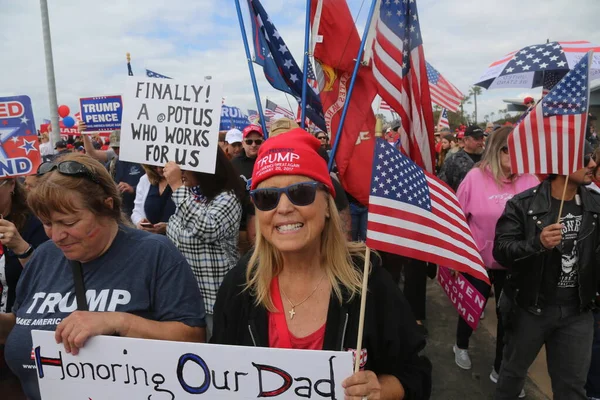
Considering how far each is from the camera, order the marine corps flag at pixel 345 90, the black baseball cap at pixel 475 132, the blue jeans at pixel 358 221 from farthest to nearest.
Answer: the black baseball cap at pixel 475 132 → the blue jeans at pixel 358 221 → the marine corps flag at pixel 345 90

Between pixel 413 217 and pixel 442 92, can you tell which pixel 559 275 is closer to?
pixel 413 217

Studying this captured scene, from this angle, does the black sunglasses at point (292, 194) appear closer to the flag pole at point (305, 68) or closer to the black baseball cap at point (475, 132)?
the flag pole at point (305, 68)

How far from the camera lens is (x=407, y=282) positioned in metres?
4.98

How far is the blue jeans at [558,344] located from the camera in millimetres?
2801

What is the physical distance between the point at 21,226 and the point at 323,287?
2180mm

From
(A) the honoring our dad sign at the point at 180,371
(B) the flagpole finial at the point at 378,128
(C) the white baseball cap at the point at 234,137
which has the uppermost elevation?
(C) the white baseball cap at the point at 234,137

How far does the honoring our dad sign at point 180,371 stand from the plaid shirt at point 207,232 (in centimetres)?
138

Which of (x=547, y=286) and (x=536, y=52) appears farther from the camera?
(x=536, y=52)

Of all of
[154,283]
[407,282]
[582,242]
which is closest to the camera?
[154,283]

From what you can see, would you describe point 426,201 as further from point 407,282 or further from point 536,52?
point 536,52

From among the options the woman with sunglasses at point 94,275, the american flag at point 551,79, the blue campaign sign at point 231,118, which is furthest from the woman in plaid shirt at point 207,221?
the blue campaign sign at point 231,118

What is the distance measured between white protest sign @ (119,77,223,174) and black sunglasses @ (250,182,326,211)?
1432mm

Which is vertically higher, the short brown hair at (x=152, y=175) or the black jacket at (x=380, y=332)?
the short brown hair at (x=152, y=175)


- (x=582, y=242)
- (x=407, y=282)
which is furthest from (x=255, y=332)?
(x=407, y=282)
